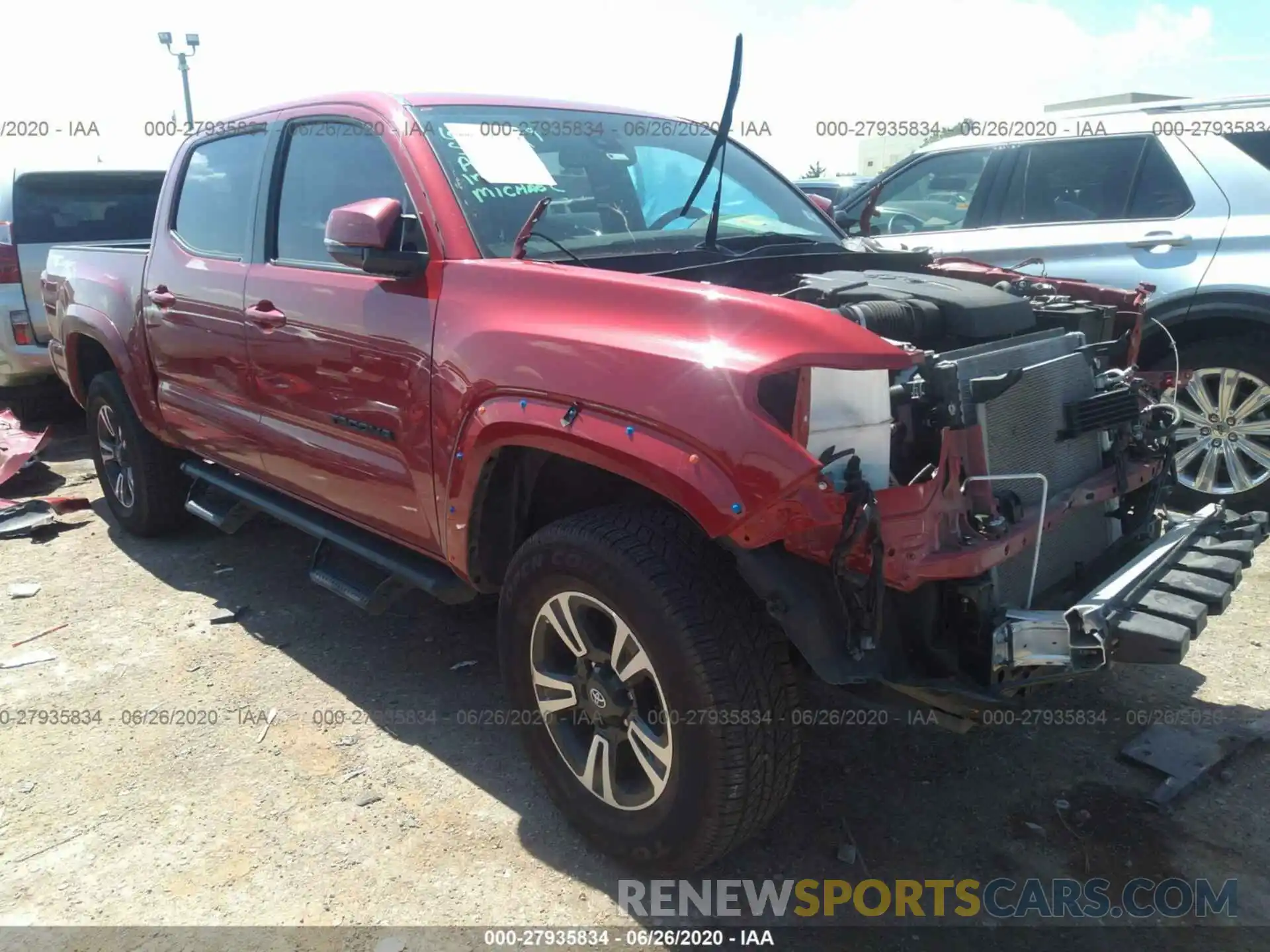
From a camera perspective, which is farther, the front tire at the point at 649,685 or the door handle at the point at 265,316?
the door handle at the point at 265,316

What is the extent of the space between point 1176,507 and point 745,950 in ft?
11.5

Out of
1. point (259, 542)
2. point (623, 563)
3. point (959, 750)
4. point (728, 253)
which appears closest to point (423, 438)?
point (623, 563)

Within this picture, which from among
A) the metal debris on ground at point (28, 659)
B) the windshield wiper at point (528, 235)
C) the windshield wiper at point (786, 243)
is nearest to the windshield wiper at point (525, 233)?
the windshield wiper at point (528, 235)

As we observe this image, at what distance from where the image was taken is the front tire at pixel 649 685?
228 cm

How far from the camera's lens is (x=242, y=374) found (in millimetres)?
3803

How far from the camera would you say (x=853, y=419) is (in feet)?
7.14

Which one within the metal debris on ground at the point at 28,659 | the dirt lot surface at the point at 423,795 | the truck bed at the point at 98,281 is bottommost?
the metal debris on ground at the point at 28,659

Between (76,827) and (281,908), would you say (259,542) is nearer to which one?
(76,827)

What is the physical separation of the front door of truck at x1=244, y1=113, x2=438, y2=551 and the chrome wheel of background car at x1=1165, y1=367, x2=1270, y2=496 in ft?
11.6

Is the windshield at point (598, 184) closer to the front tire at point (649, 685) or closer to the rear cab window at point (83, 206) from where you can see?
the front tire at point (649, 685)

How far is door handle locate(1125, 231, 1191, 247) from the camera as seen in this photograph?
15.6 feet

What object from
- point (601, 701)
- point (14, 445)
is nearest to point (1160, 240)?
point (601, 701)

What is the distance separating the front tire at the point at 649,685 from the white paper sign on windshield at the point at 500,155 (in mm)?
1215

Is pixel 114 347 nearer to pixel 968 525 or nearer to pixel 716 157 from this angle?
pixel 716 157
